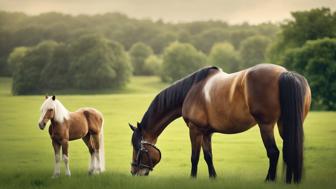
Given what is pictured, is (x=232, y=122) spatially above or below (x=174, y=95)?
below

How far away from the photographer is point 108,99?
1178 inches

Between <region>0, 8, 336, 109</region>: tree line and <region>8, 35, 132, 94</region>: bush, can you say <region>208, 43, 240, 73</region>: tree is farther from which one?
<region>8, 35, 132, 94</region>: bush

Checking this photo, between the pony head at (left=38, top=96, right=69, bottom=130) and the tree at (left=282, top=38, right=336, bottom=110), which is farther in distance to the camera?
the tree at (left=282, top=38, right=336, bottom=110)

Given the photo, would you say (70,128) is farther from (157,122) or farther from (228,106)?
(228,106)

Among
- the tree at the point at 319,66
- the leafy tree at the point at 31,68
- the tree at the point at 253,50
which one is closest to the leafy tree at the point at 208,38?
the tree at the point at 253,50

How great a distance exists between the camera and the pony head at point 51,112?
6.86 m

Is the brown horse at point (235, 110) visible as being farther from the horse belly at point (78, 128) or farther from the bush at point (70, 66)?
the bush at point (70, 66)

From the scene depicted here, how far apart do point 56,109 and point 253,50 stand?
61574 mm

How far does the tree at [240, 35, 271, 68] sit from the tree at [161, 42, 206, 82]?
7.03 metres

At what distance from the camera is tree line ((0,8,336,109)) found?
2033 cm

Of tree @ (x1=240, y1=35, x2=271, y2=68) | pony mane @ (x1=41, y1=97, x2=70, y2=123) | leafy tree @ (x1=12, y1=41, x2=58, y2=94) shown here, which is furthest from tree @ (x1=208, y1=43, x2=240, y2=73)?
pony mane @ (x1=41, y1=97, x2=70, y2=123)

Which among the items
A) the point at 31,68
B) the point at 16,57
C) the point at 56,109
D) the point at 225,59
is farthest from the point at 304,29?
the point at 56,109

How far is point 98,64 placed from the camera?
4084 centimetres

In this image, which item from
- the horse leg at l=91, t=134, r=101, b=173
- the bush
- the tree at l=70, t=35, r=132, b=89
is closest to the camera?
the horse leg at l=91, t=134, r=101, b=173
